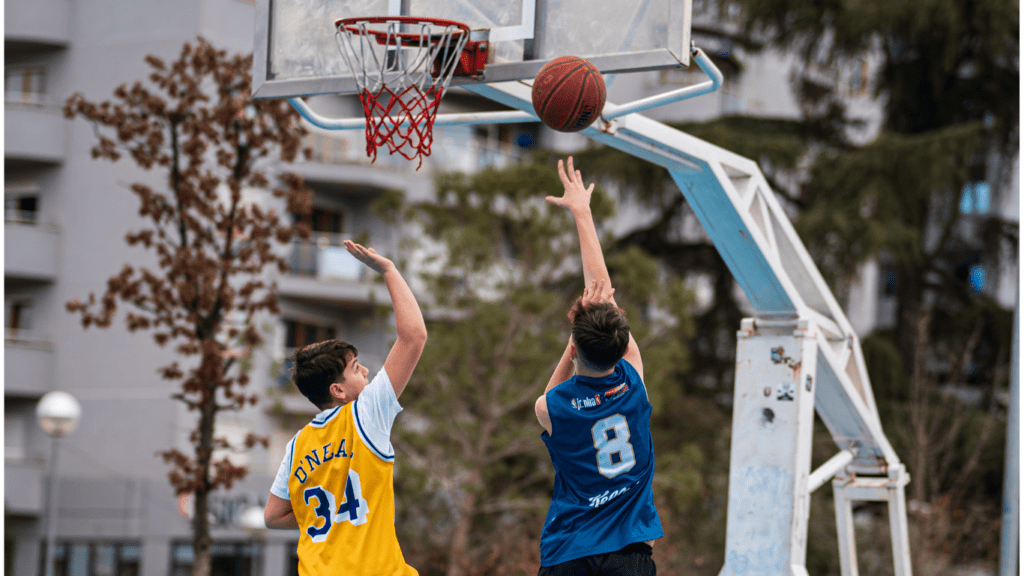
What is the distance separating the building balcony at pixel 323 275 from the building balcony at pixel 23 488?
722cm

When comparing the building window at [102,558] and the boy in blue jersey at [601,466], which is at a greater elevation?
the boy in blue jersey at [601,466]

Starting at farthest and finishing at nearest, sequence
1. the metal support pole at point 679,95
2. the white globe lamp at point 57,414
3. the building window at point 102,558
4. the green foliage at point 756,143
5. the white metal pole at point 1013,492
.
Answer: the building window at point 102,558 < the green foliage at point 756,143 < the white globe lamp at point 57,414 < the white metal pole at point 1013,492 < the metal support pole at point 679,95

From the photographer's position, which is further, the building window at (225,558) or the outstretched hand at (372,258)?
the building window at (225,558)

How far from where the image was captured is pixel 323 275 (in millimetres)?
30641

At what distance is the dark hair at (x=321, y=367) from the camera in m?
4.63

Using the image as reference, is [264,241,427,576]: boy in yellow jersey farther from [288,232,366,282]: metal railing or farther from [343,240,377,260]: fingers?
[288,232,366,282]: metal railing

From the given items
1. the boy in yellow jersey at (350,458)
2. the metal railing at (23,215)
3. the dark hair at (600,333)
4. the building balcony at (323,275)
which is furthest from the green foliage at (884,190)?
the metal railing at (23,215)

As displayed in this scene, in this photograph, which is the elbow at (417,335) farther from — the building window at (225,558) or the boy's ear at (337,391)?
the building window at (225,558)

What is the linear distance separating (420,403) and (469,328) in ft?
4.72

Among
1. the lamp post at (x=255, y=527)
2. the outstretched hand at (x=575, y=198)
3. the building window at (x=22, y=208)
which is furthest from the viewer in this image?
the building window at (x=22, y=208)

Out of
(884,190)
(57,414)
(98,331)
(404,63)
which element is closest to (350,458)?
(404,63)

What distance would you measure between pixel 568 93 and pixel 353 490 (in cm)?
233

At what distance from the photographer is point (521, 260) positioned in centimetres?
1984

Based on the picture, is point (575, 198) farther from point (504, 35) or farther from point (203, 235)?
point (203, 235)
